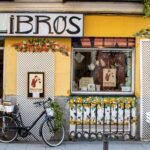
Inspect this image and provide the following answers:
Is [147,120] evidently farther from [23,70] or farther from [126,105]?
[23,70]

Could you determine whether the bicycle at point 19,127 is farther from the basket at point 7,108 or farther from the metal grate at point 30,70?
the metal grate at point 30,70

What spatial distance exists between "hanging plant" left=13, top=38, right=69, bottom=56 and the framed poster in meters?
1.23

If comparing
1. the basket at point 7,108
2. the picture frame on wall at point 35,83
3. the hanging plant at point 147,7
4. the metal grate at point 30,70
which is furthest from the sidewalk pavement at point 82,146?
the hanging plant at point 147,7

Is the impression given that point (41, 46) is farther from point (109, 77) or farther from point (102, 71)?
point (109, 77)

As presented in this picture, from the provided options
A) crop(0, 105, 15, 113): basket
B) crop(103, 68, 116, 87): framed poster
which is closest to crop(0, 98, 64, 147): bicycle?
crop(0, 105, 15, 113): basket

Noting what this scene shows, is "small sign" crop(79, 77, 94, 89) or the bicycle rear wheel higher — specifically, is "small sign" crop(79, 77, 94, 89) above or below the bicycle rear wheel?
above

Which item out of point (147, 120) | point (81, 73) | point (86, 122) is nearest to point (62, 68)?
point (81, 73)

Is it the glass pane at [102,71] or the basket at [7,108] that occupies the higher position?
the glass pane at [102,71]

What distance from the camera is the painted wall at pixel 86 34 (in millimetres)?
12492

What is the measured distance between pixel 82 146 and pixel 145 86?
2.19m

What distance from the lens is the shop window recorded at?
12.8 m

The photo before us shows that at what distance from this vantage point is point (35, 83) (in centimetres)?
1246

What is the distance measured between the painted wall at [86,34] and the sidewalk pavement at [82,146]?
4.17 ft

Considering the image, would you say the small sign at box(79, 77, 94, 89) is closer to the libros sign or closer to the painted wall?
the painted wall
